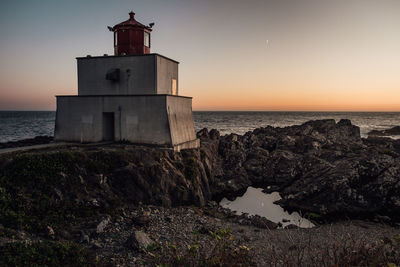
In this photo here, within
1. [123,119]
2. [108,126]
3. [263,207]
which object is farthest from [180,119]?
[263,207]

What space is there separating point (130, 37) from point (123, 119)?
5.96 meters

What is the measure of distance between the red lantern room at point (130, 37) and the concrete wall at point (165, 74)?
1882mm

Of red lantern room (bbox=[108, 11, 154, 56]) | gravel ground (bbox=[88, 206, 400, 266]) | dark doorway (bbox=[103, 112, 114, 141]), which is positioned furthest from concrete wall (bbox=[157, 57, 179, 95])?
gravel ground (bbox=[88, 206, 400, 266])

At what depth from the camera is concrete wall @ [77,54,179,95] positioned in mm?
17750

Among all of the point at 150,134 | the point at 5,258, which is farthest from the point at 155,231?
the point at 150,134

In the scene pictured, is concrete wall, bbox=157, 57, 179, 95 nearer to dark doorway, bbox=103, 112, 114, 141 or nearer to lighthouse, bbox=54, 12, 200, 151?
lighthouse, bbox=54, 12, 200, 151

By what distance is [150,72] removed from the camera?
17719 millimetres

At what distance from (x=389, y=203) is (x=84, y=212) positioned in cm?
1637

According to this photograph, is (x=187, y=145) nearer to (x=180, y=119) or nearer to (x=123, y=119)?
(x=180, y=119)

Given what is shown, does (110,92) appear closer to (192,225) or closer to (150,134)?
(150,134)

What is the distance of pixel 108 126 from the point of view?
18.5m

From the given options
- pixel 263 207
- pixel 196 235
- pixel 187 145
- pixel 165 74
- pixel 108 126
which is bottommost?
pixel 263 207

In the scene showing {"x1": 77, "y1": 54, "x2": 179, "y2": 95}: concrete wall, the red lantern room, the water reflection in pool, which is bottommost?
the water reflection in pool

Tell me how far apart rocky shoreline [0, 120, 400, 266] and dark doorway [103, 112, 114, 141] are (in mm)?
2861
